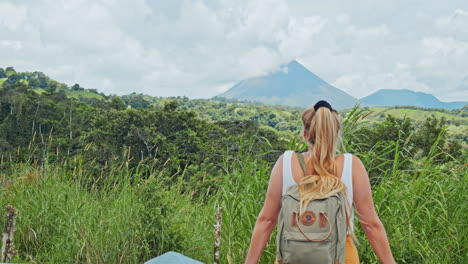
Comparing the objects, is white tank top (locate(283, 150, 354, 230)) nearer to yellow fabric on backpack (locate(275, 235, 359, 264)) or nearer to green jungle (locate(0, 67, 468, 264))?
yellow fabric on backpack (locate(275, 235, 359, 264))

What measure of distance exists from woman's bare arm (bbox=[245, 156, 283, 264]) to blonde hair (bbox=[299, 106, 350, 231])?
10 cm

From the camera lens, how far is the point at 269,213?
1.59 m

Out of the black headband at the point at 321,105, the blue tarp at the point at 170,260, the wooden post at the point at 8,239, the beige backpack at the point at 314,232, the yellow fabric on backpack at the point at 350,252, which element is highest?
the black headband at the point at 321,105

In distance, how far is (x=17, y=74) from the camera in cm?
8381

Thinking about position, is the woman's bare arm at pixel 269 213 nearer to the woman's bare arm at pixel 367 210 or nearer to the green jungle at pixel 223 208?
the woman's bare arm at pixel 367 210

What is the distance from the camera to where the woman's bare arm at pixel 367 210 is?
150cm

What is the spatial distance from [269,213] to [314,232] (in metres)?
0.25

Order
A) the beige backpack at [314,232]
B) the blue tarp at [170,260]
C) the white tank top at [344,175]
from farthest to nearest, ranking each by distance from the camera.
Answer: the blue tarp at [170,260] → the white tank top at [344,175] → the beige backpack at [314,232]

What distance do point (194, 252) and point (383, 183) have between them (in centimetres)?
151

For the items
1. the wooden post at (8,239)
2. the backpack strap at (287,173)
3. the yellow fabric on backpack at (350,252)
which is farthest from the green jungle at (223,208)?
the yellow fabric on backpack at (350,252)

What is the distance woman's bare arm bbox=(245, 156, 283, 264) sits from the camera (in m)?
1.52

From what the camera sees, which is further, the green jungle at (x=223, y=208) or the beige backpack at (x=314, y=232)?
the green jungle at (x=223, y=208)

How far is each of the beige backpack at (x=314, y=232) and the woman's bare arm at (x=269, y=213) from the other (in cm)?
12

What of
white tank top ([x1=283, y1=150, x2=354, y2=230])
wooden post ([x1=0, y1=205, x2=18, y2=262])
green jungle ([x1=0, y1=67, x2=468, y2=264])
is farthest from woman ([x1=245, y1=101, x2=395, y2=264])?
wooden post ([x1=0, y1=205, x2=18, y2=262])
